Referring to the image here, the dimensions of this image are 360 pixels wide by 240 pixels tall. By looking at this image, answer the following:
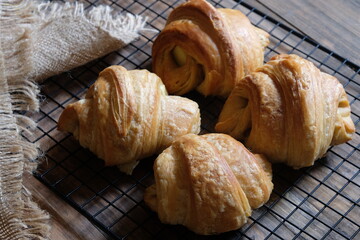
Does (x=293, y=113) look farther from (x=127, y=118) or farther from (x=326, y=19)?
(x=326, y=19)

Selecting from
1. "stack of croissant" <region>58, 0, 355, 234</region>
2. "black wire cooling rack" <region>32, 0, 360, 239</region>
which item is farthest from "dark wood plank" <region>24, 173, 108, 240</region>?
"stack of croissant" <region>58, 0, 355, 234</region>

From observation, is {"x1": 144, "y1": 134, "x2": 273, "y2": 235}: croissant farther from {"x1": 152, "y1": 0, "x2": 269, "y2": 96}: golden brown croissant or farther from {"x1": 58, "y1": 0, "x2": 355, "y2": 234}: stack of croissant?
{"x1": 152, "y1": 0, "x2": 269, "y2": 96}: golden brown croissant

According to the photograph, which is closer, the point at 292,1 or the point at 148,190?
the point at 148,190

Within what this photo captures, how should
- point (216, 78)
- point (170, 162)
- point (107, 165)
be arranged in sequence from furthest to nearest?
point (216, 78), point (107, 165), point (170, 162)

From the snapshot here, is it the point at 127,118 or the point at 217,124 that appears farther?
the point at 217,124

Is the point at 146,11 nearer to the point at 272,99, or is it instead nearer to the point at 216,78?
the point at 216,78

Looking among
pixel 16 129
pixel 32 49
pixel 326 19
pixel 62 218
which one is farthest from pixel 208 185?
pixel 326 19

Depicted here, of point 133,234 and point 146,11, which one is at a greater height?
point 146,11

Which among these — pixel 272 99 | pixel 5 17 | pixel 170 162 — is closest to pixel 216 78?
pixel 272 99
